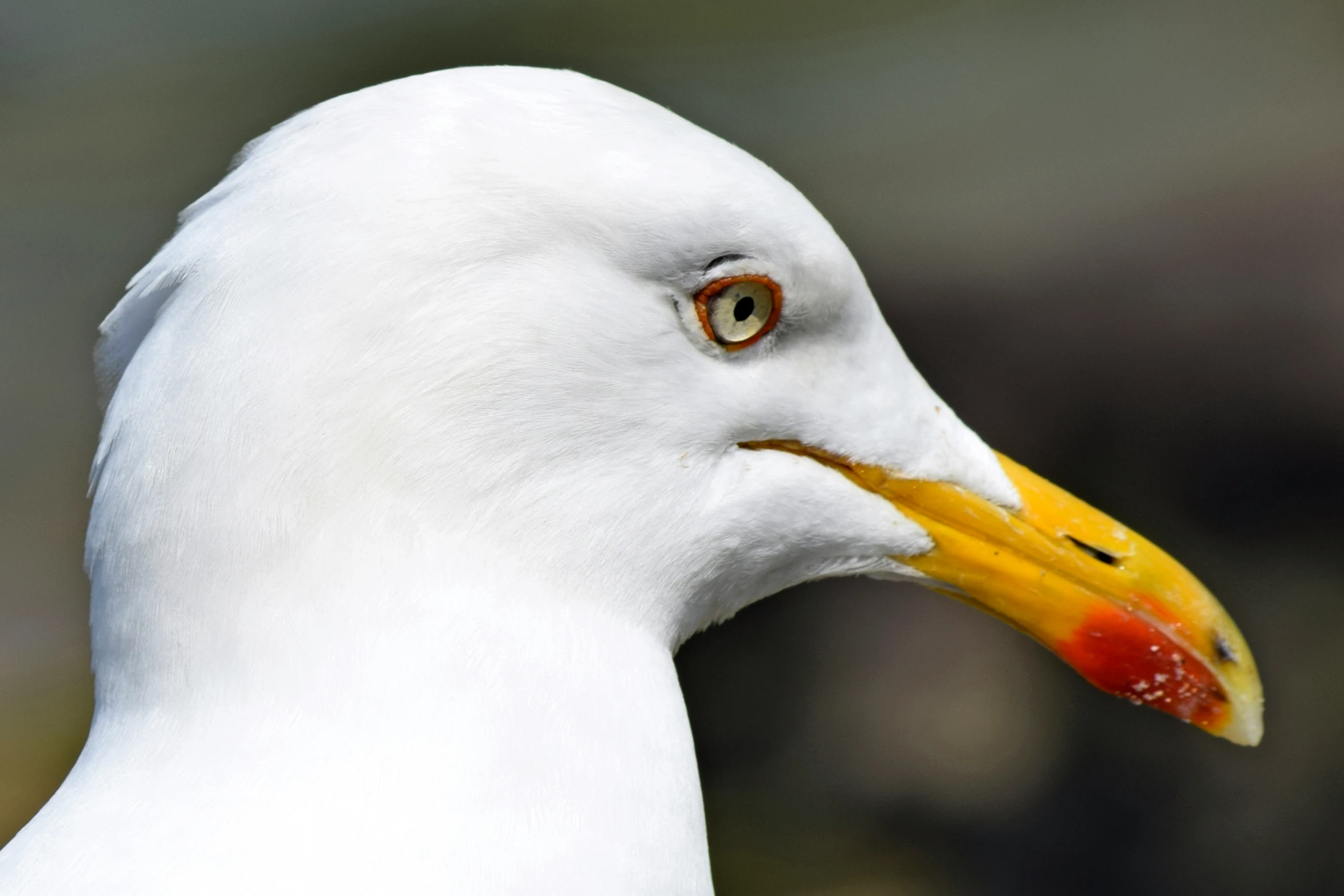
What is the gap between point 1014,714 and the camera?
14.0 ft

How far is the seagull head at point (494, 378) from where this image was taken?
138 centimetres

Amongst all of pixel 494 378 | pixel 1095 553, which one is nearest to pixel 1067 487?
pixel 1095 553

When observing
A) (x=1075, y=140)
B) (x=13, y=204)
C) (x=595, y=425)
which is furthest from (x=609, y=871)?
(x=13, y=204)

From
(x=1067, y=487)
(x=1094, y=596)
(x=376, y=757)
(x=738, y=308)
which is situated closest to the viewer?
(x=376, y=757)

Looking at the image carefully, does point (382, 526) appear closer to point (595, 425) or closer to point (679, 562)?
point (595, 425)

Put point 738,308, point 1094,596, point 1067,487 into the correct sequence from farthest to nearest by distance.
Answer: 1. point 1067,487
2. point 1094,596
3. point 738,308

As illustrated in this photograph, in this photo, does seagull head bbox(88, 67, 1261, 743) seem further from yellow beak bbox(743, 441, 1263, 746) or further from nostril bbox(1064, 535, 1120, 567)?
nostril bbox(1064, 535, 1120, 567)

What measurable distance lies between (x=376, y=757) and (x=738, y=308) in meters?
0.65

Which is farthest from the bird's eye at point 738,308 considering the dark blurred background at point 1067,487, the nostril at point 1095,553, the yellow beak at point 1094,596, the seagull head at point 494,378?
the dark blurred background at point 1067,487

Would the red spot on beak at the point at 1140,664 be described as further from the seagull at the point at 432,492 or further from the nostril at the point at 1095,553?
the seagull at the point at 432,492

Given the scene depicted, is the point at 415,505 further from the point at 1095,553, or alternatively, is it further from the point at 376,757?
the point at 1095,553

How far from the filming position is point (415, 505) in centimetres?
141

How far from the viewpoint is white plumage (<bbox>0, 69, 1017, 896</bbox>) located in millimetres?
1350

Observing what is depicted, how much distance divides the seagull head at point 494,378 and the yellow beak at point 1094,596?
0.11 m
